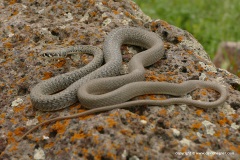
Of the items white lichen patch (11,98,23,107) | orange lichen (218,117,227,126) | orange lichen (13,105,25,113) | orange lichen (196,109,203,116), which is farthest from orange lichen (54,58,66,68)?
orange lichen (218,117,227,126)

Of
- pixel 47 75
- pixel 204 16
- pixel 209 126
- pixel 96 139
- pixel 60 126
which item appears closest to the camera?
pixel 96 139

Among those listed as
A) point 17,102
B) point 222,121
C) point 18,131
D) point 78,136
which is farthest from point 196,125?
point 17,102

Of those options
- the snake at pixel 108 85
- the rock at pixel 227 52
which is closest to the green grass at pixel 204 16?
the rock at pixel 227 52

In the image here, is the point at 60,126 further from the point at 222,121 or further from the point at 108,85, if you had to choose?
the point at 222,121

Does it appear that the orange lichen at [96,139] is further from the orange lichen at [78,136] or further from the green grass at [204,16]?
the green grass at [204,16]

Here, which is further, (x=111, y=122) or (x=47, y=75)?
(x=47, y=75)

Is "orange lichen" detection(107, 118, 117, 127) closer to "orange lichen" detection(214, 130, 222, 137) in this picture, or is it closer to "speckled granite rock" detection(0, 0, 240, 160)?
"speckled granite rock" detection(0, 0, 240, 160)

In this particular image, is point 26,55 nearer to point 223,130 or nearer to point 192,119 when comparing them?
point 192,119
